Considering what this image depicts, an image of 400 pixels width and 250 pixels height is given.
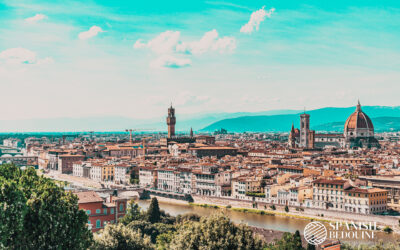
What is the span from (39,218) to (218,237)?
18.8 feet

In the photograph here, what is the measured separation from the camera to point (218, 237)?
17.4 m

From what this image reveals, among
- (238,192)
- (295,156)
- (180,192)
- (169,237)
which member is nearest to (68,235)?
(169,237)

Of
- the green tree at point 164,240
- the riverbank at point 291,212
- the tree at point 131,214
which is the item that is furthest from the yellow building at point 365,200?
the green tree at point 164,240

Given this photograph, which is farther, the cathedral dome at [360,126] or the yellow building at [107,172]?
the cathedral dome at [360,126]

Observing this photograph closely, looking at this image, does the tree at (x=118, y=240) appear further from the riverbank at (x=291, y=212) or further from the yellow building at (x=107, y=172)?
the yellow building at (x=107, y=172)

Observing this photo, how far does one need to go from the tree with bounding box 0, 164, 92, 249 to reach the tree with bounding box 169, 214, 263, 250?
348cm

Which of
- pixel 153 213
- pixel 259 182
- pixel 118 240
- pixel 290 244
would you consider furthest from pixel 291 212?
pixel 118 240

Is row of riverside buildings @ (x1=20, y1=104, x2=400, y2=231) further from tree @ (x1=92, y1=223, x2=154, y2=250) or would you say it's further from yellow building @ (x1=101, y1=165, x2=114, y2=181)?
tree @ (x1=92, y1=223, x2=154, y2=250)

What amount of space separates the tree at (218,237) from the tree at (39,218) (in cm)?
348

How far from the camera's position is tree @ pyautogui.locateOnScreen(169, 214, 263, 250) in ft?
56.3

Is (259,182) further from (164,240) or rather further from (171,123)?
(171,123)

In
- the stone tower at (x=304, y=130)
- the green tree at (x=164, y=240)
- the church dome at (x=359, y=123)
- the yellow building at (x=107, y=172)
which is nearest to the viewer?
the green tree at (x=164, y=240)

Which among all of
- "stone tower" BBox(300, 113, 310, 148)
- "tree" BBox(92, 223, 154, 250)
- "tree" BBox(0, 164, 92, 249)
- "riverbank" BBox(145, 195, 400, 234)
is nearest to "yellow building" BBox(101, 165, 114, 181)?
"riverbank" BBox(145, 195, 400, 234)

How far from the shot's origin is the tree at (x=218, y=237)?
17156 mm
